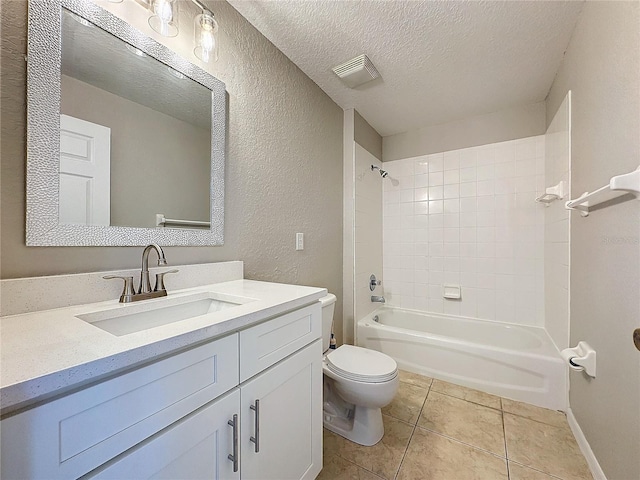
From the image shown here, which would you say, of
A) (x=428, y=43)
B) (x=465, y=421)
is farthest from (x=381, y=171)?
(x=465, y=421)

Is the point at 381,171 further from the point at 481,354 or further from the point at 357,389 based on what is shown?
the point at 357,389

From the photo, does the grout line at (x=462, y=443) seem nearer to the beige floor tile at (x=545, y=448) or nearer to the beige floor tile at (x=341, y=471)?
the beige floor tile at (x=545, y=448)

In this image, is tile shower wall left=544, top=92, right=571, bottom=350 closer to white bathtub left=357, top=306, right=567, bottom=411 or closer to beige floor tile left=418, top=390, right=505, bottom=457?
white bathtub left=357, top=306, right=567, bottom=411

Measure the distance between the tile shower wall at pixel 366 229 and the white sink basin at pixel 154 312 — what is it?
1.47 metres

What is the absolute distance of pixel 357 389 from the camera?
1.39m

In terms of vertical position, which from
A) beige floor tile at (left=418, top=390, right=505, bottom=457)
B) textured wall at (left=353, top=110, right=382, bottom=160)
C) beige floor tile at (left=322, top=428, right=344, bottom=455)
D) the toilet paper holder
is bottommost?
beige floor tile at (left=322, top=428, right=344, bottom=455)

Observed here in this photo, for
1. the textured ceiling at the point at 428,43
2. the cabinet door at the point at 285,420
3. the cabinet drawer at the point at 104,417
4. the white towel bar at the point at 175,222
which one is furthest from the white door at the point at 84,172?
the textured ceiling at the point at 428,43

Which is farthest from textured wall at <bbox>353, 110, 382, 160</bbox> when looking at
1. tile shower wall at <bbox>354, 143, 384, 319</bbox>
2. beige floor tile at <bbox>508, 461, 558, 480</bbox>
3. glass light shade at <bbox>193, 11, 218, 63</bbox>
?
beige floor tile at <bbox>508, 461, 558, 480</bbox>

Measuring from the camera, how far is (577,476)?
1.22 metres

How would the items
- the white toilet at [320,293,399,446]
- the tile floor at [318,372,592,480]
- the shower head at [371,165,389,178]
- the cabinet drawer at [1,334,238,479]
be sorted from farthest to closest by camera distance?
the shower head at [371,165,389,178] → the white toilet at [320,293,399,446] → the tile floor at [318,372,592,480] → the cabinet drawer at [1,334,238,479]

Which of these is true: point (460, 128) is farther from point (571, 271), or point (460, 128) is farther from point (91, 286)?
point (91, 286)

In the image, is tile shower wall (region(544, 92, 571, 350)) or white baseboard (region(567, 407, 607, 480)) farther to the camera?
tile shower wall (region(544, 92, 571, 350))

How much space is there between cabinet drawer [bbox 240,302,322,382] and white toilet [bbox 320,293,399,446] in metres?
0.41

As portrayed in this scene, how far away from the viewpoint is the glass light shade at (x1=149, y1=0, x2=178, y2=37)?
101 cm
